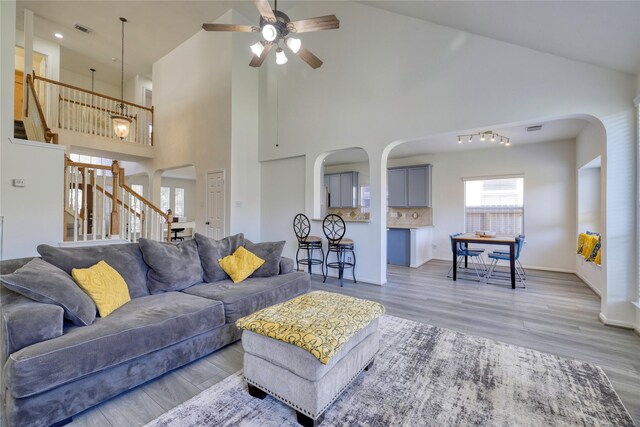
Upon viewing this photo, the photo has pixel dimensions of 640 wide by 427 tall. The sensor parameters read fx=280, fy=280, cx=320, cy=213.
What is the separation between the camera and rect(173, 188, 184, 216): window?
11.6 m

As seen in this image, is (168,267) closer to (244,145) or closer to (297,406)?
(297,406)

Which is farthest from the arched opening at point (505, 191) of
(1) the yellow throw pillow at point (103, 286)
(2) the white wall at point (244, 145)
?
(1) the yellow throw pillow at point (103, 286)

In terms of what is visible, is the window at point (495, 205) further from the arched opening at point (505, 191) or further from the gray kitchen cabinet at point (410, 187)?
the gray kitchen cabinet at point (410, 187)

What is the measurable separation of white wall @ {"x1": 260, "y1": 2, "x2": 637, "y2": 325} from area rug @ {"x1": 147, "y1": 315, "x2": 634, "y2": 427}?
1731mm

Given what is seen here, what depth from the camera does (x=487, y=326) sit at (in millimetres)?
3047

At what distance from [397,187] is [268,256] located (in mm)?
5022

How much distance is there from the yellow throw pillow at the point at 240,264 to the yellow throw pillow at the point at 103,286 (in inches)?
38.7

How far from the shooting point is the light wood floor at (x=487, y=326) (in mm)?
1863

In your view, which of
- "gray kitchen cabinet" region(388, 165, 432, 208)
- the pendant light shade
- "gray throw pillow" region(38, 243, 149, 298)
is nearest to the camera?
"gray throw pillow" region(38, 243, 149, 298)

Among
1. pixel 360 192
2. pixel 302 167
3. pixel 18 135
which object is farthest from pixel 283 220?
pixel 18 135

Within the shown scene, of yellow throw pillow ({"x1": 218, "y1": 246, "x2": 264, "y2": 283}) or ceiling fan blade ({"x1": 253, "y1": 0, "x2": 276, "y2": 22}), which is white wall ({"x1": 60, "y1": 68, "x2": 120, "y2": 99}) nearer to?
ceiling fan blade ({"x1": 253, "y1": 0, "x2": 276, "y2": 22})

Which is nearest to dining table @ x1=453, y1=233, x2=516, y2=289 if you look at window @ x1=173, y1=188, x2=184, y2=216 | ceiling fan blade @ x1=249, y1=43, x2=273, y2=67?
ceiling fan blade @ x1=249, y1=43, x2=273, y2=67

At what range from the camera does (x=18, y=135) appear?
15.8 ft

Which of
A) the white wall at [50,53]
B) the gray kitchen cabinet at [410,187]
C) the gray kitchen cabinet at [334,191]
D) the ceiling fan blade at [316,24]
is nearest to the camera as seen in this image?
the ceiling fan blade at [316,24]
